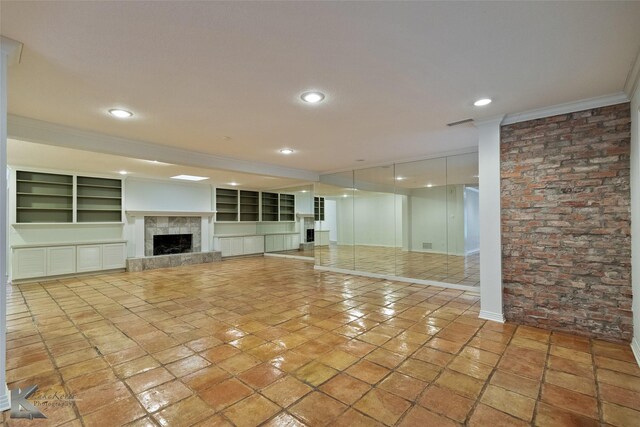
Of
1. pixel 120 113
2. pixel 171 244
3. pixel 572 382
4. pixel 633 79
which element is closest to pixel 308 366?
pixel 572 382

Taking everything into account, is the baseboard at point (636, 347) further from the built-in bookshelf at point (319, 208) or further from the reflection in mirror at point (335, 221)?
the built-in bookshelf at point (319, 208)

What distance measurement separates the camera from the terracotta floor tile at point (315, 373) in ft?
7.31

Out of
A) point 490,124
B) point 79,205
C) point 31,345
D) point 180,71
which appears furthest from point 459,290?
point 79,205

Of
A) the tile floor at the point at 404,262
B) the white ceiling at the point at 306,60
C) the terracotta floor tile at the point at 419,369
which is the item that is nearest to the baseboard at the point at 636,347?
the terracotta floor tile at the point at 419,369

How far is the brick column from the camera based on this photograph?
11.3ft

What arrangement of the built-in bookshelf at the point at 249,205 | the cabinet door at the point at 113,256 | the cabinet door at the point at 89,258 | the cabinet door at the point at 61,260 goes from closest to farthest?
1. the cabinet door at the point at 61,260
2. the cabinet door at the point at 89,258
3. the cabinet door at the point at 113,256
4. the built-in bookshelf at the point at 249,205

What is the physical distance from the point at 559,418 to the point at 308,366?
172 cm

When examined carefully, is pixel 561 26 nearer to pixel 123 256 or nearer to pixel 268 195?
pixel 123 256

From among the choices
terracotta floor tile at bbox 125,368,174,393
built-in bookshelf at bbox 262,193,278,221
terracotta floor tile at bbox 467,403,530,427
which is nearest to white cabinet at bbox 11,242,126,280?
built-in bookshelf at bbox 262,193,278,221

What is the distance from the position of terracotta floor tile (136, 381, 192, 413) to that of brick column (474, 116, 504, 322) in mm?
3341

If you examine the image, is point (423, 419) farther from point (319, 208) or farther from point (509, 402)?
point (319, 208)

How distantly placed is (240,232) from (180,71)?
827 cm

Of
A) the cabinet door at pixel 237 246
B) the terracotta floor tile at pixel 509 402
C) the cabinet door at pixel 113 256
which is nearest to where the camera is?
the terracotta floor tile at pixel 509 402

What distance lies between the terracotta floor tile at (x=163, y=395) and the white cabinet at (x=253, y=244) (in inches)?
308
